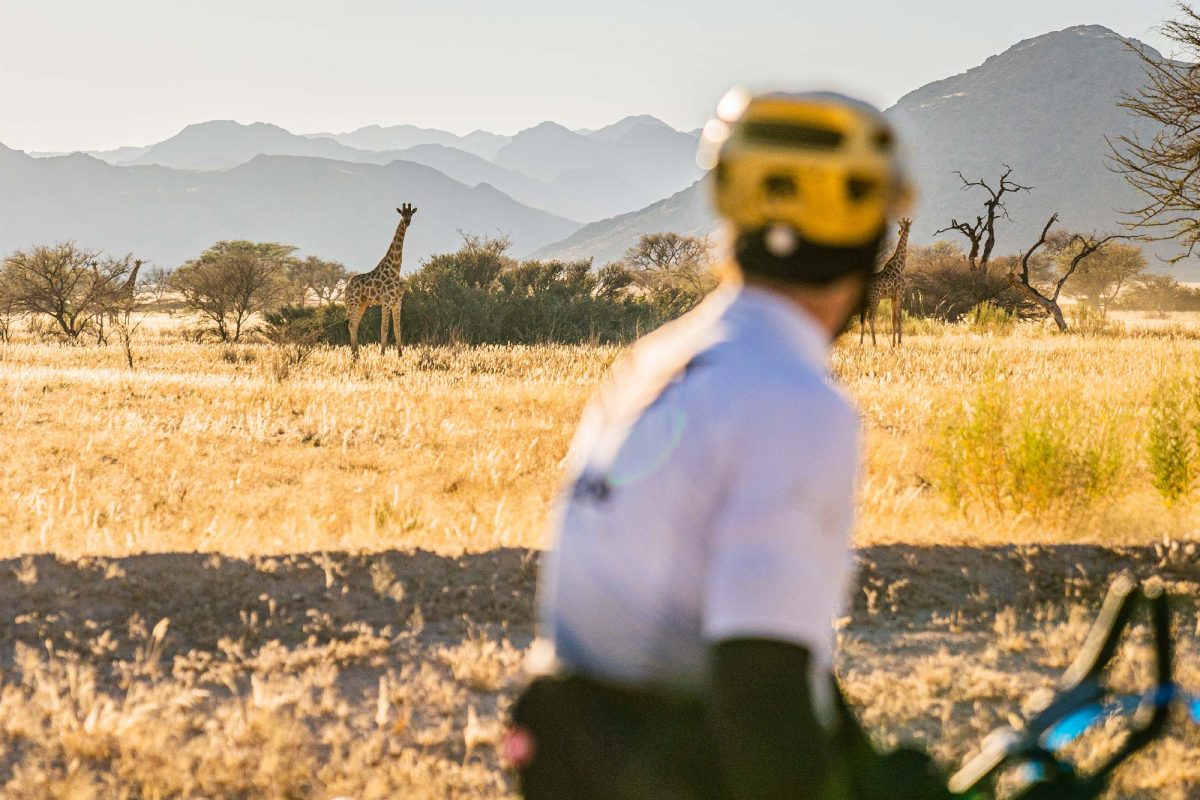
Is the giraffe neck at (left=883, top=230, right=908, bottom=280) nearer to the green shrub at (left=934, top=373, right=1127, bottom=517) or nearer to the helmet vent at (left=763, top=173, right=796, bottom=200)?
the green shrub at (left=934, top=373, right=1127, bottom=517)

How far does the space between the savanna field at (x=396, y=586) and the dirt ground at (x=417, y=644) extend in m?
0.02

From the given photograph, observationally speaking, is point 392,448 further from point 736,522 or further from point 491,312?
point 491,312

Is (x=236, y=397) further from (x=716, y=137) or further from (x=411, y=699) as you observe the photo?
(x=716, y=137)

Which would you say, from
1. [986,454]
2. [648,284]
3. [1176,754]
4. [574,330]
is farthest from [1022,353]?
[648,284]

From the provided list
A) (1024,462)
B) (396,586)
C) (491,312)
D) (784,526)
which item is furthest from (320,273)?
(784,526)

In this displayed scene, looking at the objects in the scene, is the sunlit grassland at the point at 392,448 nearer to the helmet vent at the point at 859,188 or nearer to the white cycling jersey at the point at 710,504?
the white cycling jersey at the point at 710,504

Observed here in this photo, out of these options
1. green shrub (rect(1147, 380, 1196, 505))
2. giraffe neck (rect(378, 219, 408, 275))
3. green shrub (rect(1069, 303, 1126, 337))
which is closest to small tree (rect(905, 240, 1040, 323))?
green shrub (rect(1069, 303, 1126, 337))

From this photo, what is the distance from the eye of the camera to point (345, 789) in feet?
11.3

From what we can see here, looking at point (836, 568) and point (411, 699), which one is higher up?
point (836, 568)

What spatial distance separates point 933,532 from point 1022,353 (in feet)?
50.9

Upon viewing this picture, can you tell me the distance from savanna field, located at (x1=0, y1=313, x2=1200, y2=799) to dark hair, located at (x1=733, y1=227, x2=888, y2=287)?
1.96m

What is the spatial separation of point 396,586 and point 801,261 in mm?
4425

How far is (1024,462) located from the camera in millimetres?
7867

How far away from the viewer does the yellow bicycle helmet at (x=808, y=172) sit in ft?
4.56
